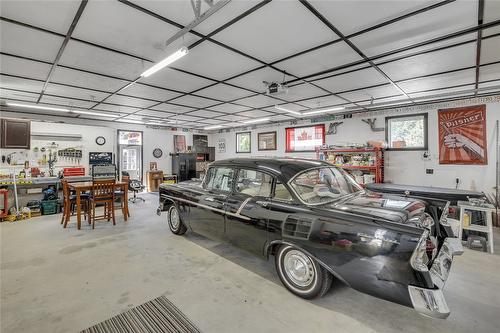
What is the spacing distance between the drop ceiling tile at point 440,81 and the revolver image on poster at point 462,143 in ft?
6.06

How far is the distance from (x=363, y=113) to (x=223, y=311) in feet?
23.0

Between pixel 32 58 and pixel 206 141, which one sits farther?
pixel 206 141

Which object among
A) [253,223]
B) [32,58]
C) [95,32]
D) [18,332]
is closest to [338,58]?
[253,223]

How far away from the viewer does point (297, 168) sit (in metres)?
2.80

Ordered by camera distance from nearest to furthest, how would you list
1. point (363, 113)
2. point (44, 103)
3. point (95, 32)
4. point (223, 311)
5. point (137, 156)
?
point (223, 311) < point (95, 32) < point (44, 103) < point (363, 113) < point (137, 156)

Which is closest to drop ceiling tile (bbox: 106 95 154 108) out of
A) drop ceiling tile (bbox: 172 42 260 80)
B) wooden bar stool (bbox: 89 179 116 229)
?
wooden bar stool (bbox: 89 179 116 229)

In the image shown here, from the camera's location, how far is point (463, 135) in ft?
18.6

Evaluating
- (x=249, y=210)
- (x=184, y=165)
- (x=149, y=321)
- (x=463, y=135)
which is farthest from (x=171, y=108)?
(x=463, y=135)

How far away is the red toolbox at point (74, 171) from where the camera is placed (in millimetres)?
7673

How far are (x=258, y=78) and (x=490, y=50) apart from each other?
3.27m

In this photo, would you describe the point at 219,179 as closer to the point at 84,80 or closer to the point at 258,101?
the point at 258,101

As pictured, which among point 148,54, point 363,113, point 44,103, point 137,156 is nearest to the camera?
point 148,54

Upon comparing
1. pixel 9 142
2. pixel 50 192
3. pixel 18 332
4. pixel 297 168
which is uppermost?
pixel 9 142

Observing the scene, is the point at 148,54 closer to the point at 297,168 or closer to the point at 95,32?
the point at 95,32
